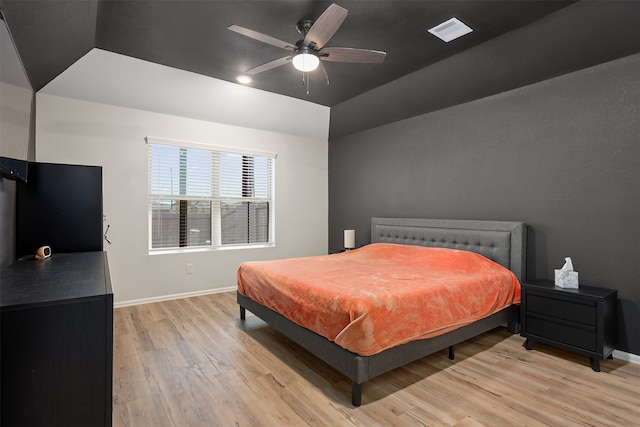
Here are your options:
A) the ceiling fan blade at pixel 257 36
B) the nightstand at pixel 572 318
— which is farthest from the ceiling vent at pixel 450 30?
A: the nightstand at pixel 572 318

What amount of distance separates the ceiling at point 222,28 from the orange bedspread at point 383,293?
212cm

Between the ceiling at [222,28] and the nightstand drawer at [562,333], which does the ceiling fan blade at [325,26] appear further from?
the nightstand drawer at [562,333]

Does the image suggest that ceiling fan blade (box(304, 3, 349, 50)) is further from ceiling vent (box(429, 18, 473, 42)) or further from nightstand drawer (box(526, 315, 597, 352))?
nightstand drawer (box(526, 315, 597, 352))

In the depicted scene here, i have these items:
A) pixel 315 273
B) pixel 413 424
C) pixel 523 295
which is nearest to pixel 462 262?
pixel 523 295

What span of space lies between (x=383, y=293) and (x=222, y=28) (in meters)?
2.58

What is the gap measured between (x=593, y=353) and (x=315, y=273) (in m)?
2.27

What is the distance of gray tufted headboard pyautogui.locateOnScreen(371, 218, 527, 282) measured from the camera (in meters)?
3.24

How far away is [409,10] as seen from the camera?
2.52 meters

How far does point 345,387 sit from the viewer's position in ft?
7.39

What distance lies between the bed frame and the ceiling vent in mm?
1892

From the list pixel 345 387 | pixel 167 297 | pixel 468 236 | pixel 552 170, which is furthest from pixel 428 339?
pixel 167 297

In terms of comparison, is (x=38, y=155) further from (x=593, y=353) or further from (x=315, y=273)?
(x=593, y=353)

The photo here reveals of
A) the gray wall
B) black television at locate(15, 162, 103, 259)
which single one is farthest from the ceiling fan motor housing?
the gray wall

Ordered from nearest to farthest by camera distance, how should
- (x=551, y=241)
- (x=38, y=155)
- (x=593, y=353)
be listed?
(x=593, y=353), (x=551, y=241), (x=38, y=155)
